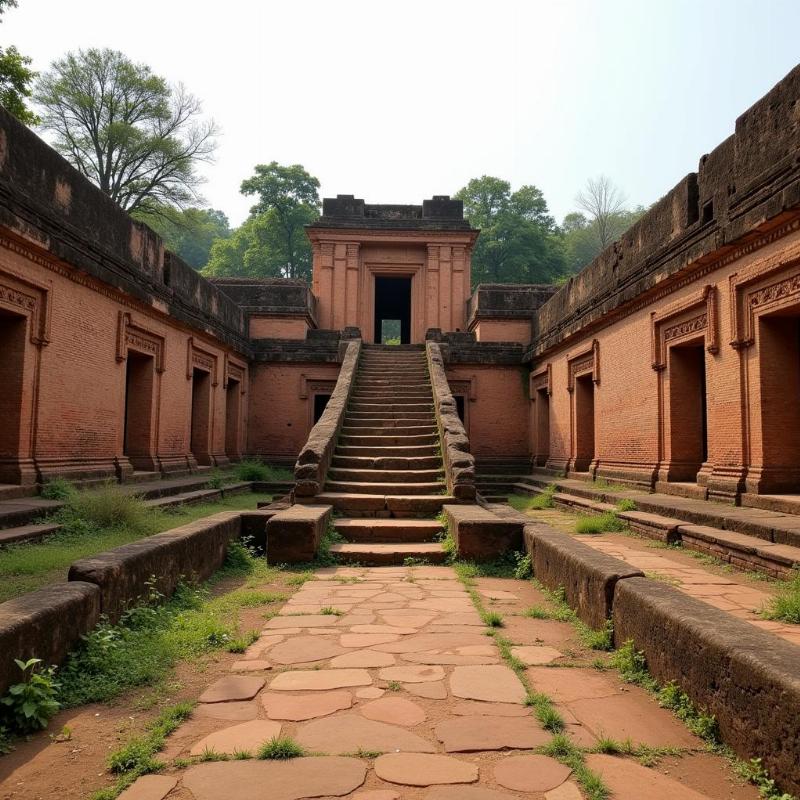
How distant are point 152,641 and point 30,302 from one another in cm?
576

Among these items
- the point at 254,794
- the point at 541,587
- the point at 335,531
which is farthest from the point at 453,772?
the point at 335,531

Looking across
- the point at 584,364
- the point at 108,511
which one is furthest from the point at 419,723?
the point at 584,364

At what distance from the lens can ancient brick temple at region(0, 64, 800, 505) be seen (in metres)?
6.95

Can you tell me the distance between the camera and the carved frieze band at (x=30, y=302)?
7012 millimetres

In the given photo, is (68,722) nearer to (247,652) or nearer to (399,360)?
(247,652)

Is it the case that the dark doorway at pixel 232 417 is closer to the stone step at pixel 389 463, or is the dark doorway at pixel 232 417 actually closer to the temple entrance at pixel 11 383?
the stone step at pixel 389 463

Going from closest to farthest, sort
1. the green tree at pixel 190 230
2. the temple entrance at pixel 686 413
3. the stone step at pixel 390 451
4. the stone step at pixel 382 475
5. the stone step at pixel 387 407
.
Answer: the stone step at pixel 382 475 → the temple entrance at pixel 686 413 → the stone step at pixel 390 451 → the stone step at pixel 387 407 → the green tree at pixel 190 230

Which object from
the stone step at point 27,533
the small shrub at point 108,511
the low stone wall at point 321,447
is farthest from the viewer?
the low stone wall at point 321,447

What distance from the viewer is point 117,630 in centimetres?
334

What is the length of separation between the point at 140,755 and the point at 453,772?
111 cm

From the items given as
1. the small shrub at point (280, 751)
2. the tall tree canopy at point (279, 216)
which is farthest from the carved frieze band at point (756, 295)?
the tall tree canopy at point (279, 216)

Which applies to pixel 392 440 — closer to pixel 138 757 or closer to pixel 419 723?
pixel 419 723

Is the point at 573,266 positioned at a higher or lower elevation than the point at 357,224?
higher

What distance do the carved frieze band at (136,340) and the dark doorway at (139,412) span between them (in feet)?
0.66
